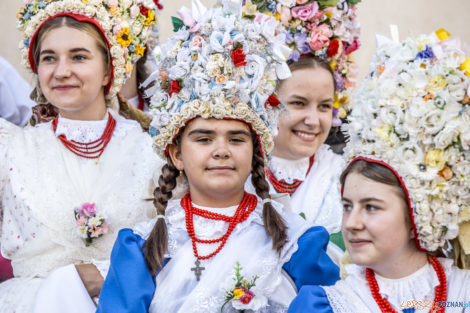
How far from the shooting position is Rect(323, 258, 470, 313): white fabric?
3.06m

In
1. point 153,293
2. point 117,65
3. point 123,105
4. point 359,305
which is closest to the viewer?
point 359,305

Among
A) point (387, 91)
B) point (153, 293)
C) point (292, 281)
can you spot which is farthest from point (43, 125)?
point (387, 91)

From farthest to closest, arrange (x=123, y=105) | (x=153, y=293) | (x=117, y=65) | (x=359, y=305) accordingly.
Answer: (x=123, y=105) → (x=117, y=65) → (x=153, y=293) → (x=359, y=305)

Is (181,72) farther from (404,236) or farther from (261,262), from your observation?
(404,236)

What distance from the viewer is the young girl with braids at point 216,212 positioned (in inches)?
129

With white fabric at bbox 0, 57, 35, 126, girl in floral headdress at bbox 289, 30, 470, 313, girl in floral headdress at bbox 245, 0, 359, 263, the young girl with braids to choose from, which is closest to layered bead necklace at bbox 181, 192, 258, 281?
the young girl with braids

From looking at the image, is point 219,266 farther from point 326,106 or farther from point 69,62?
point 326,106

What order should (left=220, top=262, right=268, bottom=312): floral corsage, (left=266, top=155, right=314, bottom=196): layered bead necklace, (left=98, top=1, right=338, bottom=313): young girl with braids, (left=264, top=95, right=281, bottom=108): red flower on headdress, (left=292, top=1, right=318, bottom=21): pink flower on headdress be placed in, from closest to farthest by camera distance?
(left=220, top=262, right=268, bottom=312): floral corsage < (left=98, top=1, right=338, bottom=313): young girl with braids < (left=264, top=95, right=281, bottom=108): red flower on headdress < (left=292, top=1, right=318, bottom=21): pink flower on headdress < (left=266, top=155, right=314, bottom=196): layered bead necklace

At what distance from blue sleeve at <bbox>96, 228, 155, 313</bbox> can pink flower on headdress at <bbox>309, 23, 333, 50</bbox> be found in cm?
185

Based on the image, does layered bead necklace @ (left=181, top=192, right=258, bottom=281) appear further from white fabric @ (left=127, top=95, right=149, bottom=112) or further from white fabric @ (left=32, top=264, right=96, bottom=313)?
white fabric @ (left=127, top=95, right=149, bottom=112)

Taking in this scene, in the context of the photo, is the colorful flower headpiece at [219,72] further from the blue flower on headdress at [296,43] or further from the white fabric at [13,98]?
the white fabric at [13,98]

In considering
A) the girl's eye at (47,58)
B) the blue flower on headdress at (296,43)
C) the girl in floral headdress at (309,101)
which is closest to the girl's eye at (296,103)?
the girl in floral headdress at (309,101)

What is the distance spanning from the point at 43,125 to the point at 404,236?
2.16m

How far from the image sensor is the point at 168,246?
3416mm
